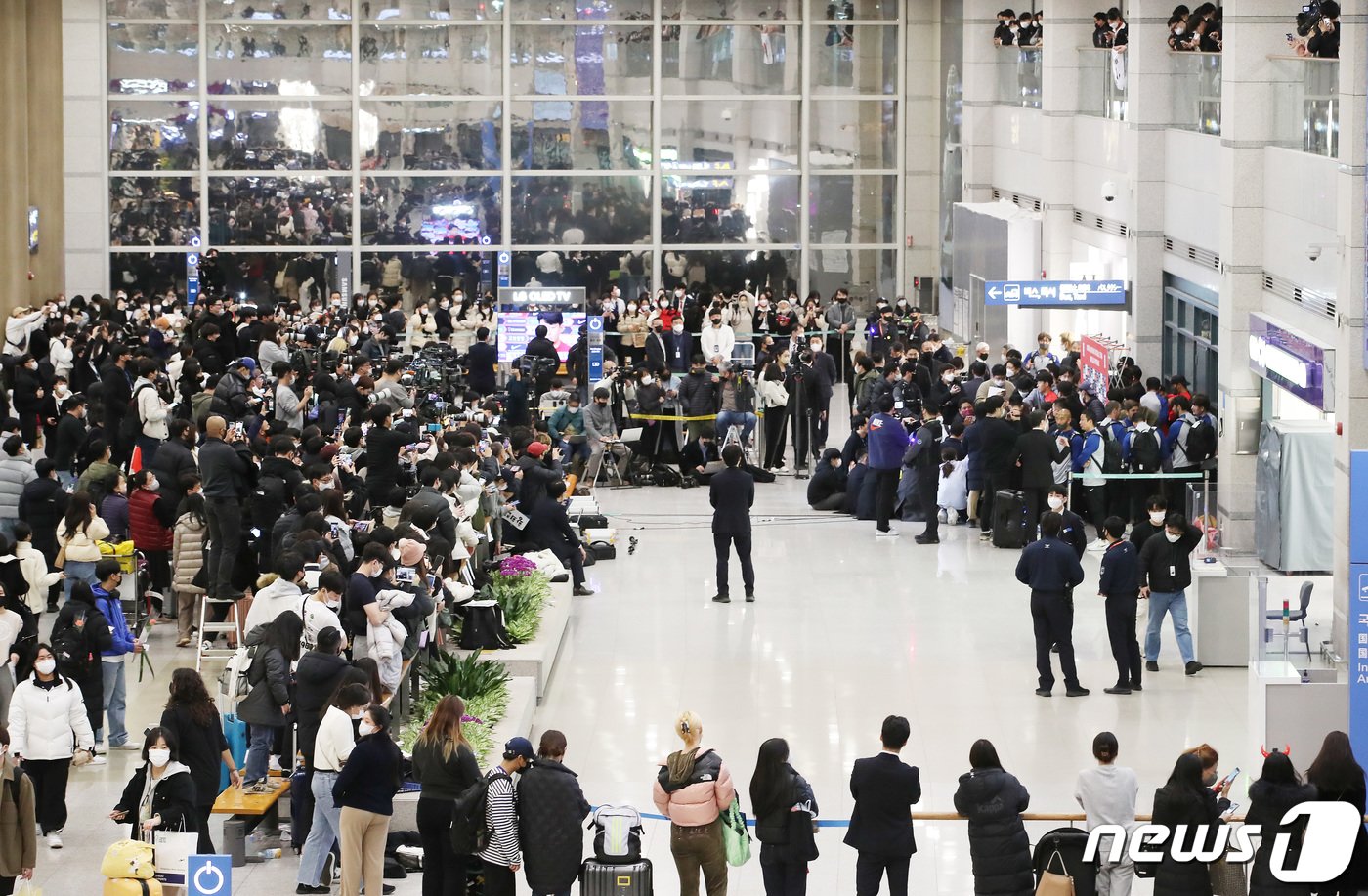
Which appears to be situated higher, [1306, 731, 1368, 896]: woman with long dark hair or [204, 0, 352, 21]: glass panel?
[204, 0, 352, 21]: glass panel

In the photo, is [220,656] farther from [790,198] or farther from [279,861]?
[790,198]

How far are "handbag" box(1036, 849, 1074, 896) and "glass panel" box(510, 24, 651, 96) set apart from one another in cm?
2693

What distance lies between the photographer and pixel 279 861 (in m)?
11.5

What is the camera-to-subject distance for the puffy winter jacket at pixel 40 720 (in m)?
11.5

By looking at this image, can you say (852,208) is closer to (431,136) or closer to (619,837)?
(431,136)

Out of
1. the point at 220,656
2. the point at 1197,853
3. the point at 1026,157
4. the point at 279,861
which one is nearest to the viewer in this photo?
the point at 1197,853

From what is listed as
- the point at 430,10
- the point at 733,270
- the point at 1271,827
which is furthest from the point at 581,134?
the point at 1271,827

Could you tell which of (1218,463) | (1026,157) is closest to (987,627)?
(1218,463)

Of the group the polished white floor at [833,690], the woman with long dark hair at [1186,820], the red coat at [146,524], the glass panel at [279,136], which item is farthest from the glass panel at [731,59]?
the woman with long dark hair at [1186,820]

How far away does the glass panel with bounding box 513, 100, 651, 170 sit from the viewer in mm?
35438

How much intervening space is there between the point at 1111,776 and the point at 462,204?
26.5 meters

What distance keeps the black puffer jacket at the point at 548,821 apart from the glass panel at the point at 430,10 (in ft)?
87.9

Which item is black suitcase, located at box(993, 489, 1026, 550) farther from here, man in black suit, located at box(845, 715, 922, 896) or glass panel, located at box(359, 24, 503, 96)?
glass panel, located at box(359, 24, 503, 96)

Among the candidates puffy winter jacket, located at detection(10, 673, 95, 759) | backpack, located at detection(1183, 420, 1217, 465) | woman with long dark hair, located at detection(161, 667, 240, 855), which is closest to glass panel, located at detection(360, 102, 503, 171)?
backpack, located at detection(1183, 420, 1217, 465)
